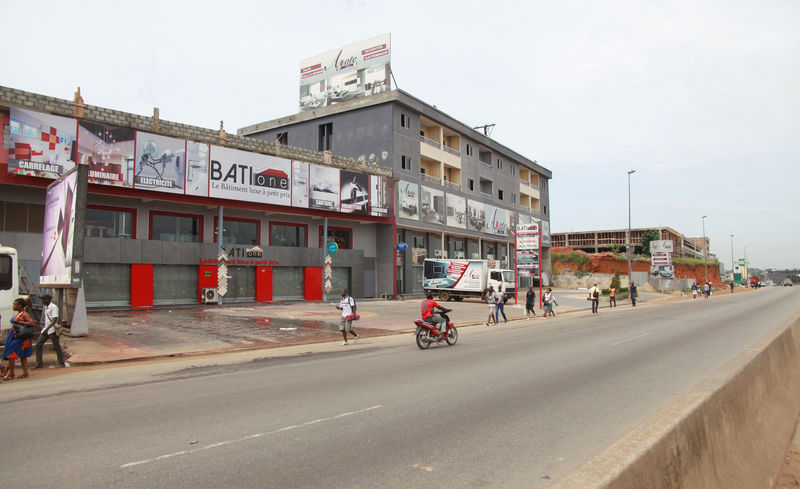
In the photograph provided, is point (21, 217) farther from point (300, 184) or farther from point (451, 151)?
point (451, 151)

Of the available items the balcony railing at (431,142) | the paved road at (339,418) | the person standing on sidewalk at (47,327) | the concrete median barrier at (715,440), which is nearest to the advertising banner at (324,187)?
the balcony railing at (431,142)

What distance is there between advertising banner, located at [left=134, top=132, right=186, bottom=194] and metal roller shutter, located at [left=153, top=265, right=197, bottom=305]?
448 centimetres

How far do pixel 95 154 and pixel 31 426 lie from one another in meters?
21.6

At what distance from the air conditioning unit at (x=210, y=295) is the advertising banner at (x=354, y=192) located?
10503mm

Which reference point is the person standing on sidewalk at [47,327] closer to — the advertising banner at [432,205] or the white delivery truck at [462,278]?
the white delivery truck at [462,278]

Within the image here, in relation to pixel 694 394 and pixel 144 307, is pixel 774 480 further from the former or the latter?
pixel 144 307

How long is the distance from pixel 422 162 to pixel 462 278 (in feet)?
43.7

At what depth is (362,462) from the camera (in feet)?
16.0

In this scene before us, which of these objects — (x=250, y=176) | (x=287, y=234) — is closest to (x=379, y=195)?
(x=287, y=234)

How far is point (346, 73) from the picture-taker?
43469 mm

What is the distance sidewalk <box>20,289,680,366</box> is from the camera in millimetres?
14180

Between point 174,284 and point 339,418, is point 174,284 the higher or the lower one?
the higher one

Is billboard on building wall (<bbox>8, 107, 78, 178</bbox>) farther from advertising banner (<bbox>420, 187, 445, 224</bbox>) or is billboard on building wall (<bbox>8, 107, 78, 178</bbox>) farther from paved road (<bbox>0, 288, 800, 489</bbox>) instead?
advertising banner (<bbox>420, 187, 445, 224</bbox>)

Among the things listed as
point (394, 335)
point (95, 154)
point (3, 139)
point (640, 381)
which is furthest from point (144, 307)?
point (640, 381)
